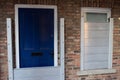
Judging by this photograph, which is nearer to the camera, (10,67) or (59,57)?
(10,67)

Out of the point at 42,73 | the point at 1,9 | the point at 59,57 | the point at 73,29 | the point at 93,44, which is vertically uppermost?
the point at 1,9

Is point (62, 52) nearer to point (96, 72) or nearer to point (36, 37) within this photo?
point (36, 37)

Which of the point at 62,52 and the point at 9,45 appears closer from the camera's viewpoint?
the point at 9,45

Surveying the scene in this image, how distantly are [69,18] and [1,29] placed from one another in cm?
177

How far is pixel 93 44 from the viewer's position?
212 inches

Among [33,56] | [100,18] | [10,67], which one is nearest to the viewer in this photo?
[10,67]

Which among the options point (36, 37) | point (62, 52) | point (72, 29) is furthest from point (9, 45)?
point (72, 29)

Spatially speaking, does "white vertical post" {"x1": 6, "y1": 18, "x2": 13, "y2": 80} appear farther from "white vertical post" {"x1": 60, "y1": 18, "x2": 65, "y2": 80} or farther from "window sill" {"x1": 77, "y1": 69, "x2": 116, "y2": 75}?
"window sill" {"x1": 77, "y1": 69, "x2": 116, "y2": 75}

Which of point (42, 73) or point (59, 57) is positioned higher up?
point (59, 57)

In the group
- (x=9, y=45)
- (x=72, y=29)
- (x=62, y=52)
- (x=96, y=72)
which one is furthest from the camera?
(x=96, y=72)

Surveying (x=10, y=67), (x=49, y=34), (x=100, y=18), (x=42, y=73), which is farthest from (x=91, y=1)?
(x=10, y=67)

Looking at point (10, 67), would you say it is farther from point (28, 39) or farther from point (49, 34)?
point (49, 34)

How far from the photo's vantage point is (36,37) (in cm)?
503

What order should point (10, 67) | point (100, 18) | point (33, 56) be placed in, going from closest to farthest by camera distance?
1. point (10, 67)
2. point (33, 56)
3. point (100, 18)
